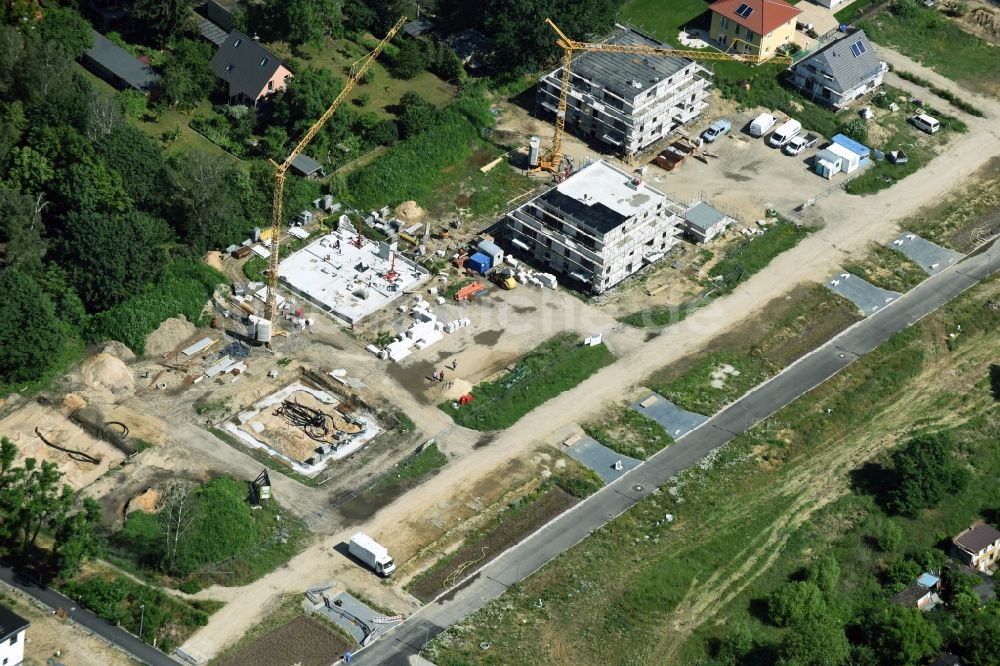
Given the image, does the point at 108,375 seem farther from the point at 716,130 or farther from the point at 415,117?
the point at 716,130

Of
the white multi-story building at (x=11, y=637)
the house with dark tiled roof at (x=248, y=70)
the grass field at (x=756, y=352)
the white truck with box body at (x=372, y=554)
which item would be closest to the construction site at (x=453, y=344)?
the white truck with box body at (x=372, y=554)

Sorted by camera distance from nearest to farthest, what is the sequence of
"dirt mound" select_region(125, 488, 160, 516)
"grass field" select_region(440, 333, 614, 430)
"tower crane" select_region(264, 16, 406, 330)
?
"dirt mound" select_region(125, 488, 160, 516) → "grass field" select_region(440, 333, 614, 430) → "tower crane" select_region(264, 16, 406, 330)

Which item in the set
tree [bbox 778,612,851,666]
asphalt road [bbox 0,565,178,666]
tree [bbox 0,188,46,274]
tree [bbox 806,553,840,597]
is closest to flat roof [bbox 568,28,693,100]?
tree [bbox 0,188,46,274]

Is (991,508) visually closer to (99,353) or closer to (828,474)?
(828,474)

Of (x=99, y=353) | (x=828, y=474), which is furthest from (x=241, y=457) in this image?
(x=828, y=474)

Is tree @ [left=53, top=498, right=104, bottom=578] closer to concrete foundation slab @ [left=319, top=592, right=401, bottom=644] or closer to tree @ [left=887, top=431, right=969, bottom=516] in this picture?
concrete foundation slab @ [left=319, top=592, right=401, bottom=644]

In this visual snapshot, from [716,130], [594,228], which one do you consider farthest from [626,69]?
[594,228]
